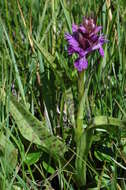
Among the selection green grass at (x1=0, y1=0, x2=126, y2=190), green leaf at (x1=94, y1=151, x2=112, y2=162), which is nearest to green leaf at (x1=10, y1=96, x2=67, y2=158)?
green grass at (x1=0, y1=0, x2=126, y2=190)

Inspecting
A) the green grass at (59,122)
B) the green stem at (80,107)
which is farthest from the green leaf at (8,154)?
the green stem at (80,107)

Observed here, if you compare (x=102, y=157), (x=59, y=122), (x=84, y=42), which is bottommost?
(x=102, y=157)

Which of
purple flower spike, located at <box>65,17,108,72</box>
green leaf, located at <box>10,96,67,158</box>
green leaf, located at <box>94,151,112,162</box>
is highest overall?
purple flower spike, located at <box>65,17,108,72</box>

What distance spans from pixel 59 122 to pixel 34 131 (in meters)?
0.20

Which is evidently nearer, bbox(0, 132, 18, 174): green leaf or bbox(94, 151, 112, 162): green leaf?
bbox(0, 132, 18, 174): green leaf

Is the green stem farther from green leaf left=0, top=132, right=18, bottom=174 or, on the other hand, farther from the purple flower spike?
green leaf left=0, top=132, right=18, bottom=174

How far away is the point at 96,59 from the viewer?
1.14m

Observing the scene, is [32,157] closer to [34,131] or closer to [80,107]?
[34,131]

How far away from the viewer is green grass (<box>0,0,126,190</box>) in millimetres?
879

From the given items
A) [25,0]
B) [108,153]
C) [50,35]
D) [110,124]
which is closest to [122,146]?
[108,153]

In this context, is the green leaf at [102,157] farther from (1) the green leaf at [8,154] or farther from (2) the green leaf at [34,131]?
(1) the green leaf at [8,154]

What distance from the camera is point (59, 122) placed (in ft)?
3.70

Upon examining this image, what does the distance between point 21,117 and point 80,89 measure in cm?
17

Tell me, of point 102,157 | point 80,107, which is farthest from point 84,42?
point 102,157
